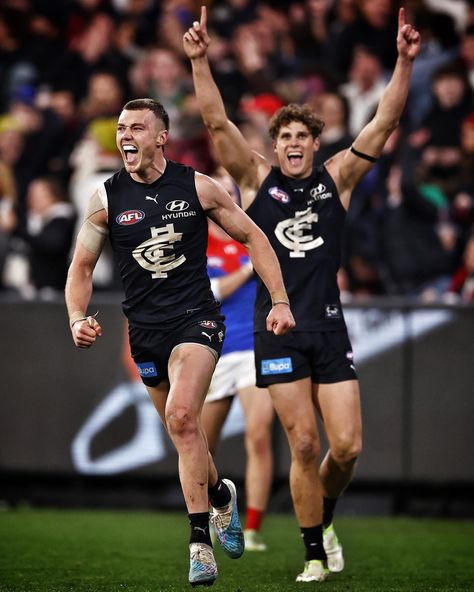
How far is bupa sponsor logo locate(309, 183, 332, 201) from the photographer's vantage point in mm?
7508

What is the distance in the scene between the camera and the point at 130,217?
260 inches

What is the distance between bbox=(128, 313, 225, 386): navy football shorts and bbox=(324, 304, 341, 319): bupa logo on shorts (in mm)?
930

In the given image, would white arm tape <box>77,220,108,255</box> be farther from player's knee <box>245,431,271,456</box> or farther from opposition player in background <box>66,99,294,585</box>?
player's knee <box>245,431,271,456</box>

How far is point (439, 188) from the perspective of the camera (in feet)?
39.6

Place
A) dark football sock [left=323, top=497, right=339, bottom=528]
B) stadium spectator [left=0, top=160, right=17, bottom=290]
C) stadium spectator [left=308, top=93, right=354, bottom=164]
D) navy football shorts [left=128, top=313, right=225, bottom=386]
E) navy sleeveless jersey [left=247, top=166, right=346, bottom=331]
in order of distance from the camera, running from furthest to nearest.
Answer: stadium spectator [left=0, top=160, right=17, bottom=290] < stadium spectator [left=308, top=93, right=354, bottom=164] < dark football sock [left=323, top=497, right=339, bottom=528] < navy sleeveless jersey [left=247, top=166, right=346, bottom=331] < navy football shorts [left=128, top=313, right=225, bottom=386]

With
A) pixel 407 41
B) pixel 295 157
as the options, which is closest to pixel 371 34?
pixel 407 41

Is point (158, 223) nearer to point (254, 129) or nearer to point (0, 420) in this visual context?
point (254, 129)

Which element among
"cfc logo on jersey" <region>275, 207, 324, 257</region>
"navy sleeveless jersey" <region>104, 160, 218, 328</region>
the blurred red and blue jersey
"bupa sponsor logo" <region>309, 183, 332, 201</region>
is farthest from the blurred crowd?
"navy sleeveless jersey" <region>104, 160, 218, 328</region>

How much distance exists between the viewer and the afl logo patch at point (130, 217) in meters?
6.60

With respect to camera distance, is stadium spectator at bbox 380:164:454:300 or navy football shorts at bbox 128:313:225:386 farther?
stadium spectator at bbox 380:164:454:300

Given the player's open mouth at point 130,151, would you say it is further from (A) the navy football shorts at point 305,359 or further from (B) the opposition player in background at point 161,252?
(A) the navy football shorts at point 305,359

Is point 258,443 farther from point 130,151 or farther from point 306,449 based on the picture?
point 130,151

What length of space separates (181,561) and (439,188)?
18.2 ft

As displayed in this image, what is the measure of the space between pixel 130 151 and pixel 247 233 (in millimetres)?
814
